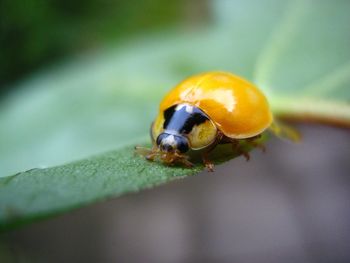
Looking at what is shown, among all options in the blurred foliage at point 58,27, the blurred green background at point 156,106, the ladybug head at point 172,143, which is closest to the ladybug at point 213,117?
the ladybug head at point 172,143

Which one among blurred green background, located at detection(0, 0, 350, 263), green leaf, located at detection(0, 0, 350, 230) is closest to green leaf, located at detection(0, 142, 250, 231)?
green leaf, located at detection(0, 0, 350, 230)

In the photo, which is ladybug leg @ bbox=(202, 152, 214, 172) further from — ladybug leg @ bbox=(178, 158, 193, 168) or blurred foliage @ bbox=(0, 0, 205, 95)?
blurred foliage @ bbox=(0, 0, 205, 95)

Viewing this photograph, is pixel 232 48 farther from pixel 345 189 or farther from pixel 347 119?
pixel 345 189

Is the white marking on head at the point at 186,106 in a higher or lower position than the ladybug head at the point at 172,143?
higher

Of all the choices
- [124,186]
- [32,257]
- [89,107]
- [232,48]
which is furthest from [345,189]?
[124,186]

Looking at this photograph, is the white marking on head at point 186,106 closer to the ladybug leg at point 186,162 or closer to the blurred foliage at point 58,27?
the ladybug leg at point 186,162

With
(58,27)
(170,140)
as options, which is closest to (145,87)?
(58,27)
